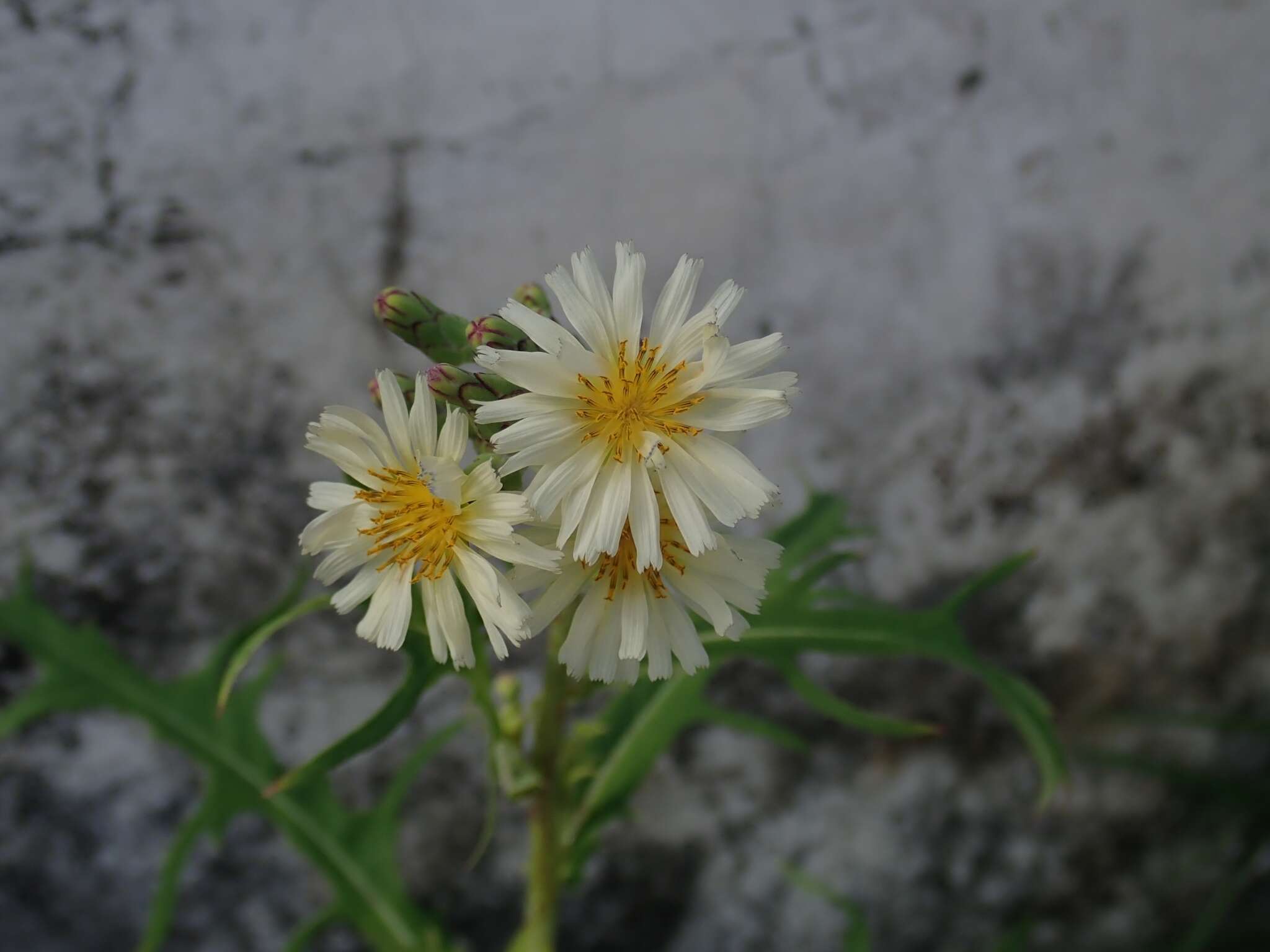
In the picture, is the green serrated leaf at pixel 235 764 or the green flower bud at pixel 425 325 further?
the green serrated leaf at pixel 235 764

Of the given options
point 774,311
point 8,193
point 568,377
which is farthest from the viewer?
point 774,311

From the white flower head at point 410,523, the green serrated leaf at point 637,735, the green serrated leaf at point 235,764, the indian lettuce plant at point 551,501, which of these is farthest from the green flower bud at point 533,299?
the green serrated leaf at point 235,764

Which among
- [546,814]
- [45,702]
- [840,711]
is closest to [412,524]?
[546,814]

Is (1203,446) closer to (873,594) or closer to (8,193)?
(873,594)

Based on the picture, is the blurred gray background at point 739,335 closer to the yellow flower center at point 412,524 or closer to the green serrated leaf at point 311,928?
the green serrated leaf at point 311,928

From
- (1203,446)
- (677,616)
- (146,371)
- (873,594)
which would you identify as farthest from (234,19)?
(1203,446)

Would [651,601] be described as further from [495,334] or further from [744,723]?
[744,723]
